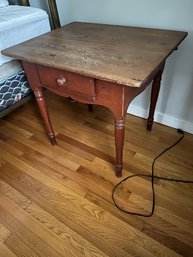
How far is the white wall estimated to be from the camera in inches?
43.1

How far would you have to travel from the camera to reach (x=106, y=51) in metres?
0.93

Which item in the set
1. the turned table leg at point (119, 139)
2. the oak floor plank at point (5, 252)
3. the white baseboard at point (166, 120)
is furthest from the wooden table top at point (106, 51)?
the oak floor plank at point (5, 252)

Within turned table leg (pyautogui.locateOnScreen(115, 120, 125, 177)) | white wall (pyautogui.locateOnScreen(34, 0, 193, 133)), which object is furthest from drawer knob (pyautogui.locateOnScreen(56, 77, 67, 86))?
white wall (pyautogui.locateOnScreen(34, 0, 193, 133))

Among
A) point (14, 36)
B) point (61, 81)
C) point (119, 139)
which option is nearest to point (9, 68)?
point (14, 36)

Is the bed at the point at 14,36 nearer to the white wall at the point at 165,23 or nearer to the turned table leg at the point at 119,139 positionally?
the white wall at the point at 165,23

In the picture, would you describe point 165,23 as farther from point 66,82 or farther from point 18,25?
point 18,25

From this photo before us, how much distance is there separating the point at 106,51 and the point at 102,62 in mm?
127

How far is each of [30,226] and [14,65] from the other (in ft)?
3.19

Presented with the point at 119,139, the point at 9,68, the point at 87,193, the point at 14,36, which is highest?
the point at 14,36

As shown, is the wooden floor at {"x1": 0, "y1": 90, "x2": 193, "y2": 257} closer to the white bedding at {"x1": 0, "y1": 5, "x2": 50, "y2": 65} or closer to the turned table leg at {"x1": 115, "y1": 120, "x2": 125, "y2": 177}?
the turned table leg at {"x1": 115, "y1": 120, "x2": 125, "y2": 177}

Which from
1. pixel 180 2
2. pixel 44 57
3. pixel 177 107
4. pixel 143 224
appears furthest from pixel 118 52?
pixel 143 224

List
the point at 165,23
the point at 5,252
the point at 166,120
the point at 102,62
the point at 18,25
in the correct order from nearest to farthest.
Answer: the point at 102,62 → the point at 5,252 → the point at 165,23 → the point at 18,25 → the point at 166,120

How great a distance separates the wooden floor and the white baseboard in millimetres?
48

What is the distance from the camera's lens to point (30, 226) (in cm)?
102
